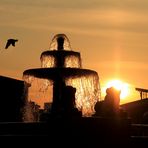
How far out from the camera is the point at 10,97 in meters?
45.1

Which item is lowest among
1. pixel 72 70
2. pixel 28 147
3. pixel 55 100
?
pixel 28 147

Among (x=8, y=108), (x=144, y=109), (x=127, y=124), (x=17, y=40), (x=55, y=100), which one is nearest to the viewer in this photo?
(x=127, y=124)

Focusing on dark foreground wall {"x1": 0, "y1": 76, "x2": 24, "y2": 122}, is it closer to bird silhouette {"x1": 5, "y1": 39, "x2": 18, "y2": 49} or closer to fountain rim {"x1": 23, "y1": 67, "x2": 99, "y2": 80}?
bird silhouette {"x1": 5, "y1": 39, "x2": 18, "y2": 49}

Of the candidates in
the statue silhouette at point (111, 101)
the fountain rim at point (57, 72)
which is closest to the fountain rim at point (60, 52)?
the fountain rim at point (57, 72)

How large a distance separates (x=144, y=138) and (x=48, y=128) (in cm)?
324

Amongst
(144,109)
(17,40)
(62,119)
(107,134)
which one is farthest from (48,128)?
(144,109)

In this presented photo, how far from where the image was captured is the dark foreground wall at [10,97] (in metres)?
43.5

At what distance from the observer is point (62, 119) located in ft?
56.1

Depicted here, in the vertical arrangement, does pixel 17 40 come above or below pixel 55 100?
above

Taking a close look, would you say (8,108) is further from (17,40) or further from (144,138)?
(144,138)

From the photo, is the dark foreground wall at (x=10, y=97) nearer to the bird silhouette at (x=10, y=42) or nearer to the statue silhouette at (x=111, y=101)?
the bird silhouette at (x=10, y=42)

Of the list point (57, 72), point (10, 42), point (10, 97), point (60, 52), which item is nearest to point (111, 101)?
point (57, 72)

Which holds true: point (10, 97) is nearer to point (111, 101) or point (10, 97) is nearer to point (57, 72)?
point (57, 72)

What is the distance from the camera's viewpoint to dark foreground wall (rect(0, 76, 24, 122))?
4347 cm
